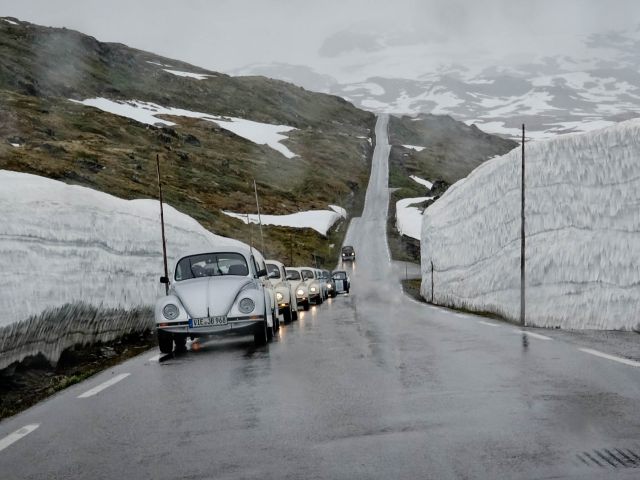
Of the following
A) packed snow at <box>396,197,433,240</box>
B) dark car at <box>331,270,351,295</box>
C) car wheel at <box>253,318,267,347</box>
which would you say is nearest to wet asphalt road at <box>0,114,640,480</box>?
car wheel at <box>253,318,267,347</box>

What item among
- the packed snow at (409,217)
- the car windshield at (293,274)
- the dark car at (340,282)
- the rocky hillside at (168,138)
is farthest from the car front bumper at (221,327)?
the packed snow at (409,217)

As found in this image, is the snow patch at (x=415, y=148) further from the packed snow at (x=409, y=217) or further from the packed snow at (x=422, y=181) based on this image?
the packed snow at (x=409, y=217)

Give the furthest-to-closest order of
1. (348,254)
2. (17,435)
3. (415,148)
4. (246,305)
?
(415,148) < (348,254) < (246,305) < (17,435)

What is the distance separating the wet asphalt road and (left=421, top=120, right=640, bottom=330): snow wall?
5920mm

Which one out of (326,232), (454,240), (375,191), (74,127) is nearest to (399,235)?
(326,232)

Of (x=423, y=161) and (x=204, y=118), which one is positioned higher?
(x=204, y=118)

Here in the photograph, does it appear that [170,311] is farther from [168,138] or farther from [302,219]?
[168,138]

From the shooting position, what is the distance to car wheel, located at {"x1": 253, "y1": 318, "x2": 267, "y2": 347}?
12715mm

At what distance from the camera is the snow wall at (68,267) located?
11.2m

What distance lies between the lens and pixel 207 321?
40.6 ft

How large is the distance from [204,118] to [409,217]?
206 ft

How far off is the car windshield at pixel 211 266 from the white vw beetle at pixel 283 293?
5.00 metres

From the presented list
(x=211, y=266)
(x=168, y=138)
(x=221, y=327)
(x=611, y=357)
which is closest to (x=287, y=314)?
(x=211, y=266)

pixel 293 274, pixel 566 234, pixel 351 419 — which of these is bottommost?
pixel 293 274
